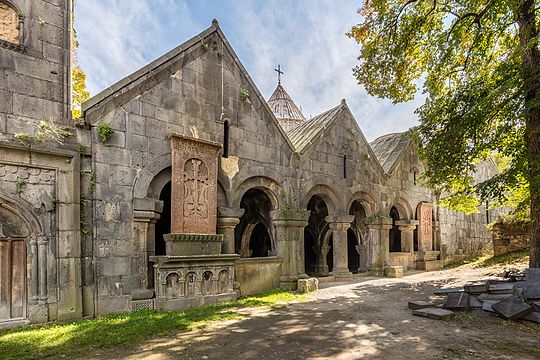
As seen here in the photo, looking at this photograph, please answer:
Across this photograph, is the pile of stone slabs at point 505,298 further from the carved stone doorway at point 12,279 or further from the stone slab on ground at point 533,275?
the carved stone doorway at point 12,279

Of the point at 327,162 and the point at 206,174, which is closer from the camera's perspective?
the point at 206,174

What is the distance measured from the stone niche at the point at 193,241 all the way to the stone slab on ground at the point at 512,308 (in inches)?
218

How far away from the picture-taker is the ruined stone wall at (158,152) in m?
6.91

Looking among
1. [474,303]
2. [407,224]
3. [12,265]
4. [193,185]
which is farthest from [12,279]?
[407,224]

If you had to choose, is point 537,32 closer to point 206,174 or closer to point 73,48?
point 206,174

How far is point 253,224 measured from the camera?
44.6ft

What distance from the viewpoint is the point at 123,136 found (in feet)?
24.0

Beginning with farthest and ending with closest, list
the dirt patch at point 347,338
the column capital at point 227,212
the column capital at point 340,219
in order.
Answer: the column capital at point 340,219, the column capital at point 227,212, the dirt patch at point 347,338

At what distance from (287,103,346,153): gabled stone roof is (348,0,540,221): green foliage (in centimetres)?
173

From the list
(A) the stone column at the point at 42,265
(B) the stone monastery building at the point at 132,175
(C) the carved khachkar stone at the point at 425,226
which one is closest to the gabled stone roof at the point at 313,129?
(B) the stone monastery building at the point at 132,175

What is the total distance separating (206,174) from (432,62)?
7.67 metres

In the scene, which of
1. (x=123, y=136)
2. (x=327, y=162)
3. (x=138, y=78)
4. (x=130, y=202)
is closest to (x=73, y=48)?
(x=138, y=78)

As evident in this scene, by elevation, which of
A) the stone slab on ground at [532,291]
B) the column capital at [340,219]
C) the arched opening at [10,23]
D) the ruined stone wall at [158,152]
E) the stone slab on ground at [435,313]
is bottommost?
the stone slab on ground at [435,313]

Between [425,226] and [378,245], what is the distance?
11.4 feet
